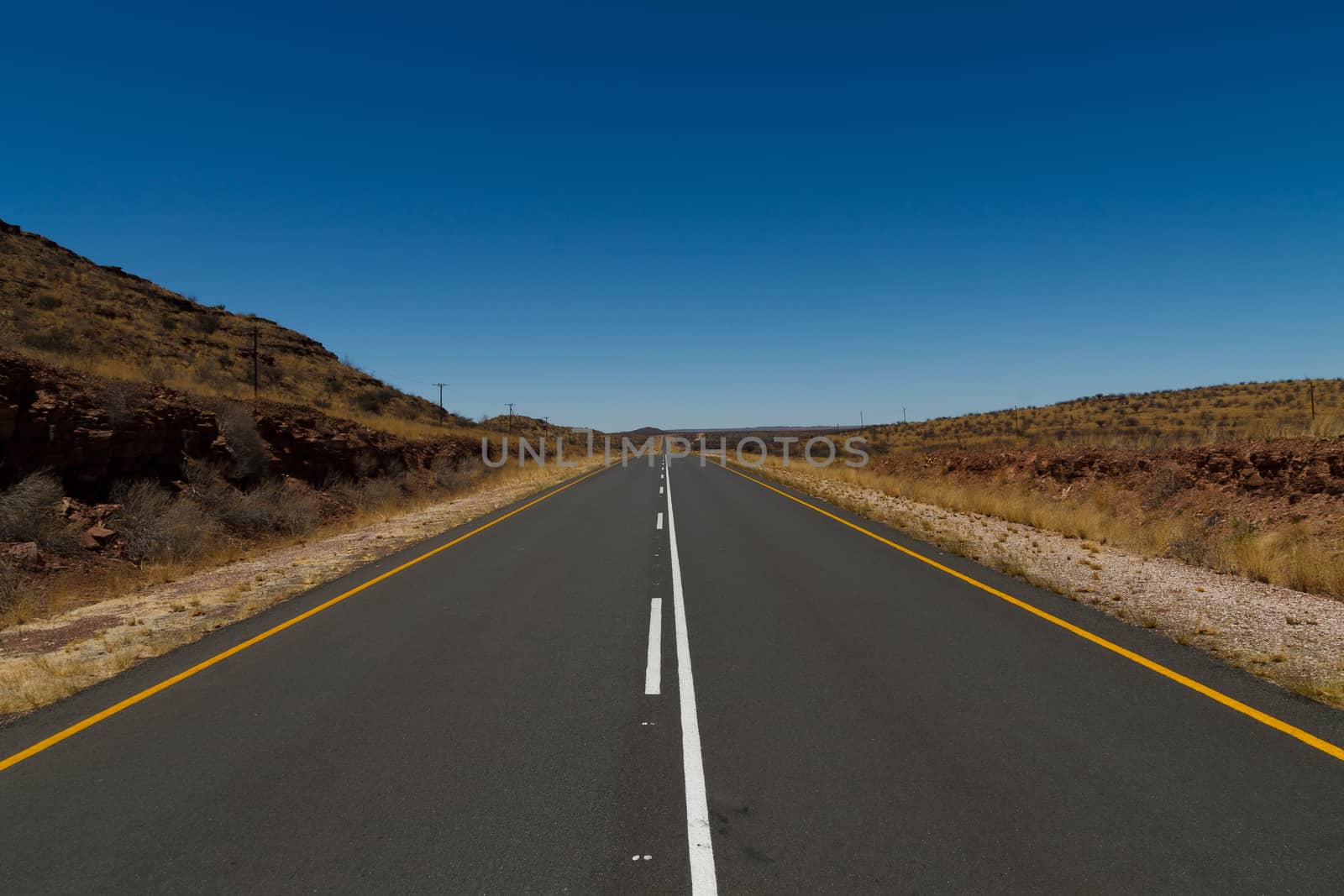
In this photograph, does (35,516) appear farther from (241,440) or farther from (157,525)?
(241,440)

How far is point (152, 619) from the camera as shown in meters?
7.99

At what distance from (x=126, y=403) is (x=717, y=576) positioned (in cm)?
1304

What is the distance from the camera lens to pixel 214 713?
16.4 feet

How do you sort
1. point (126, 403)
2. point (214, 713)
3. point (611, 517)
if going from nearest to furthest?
point (214, 713) → point (126, 403) → point (611, 517)

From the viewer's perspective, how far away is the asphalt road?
3.13 metres

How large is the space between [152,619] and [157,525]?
5.41 m

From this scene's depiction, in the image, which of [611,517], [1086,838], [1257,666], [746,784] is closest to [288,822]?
[746,784]

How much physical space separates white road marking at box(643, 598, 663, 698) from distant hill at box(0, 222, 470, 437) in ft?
49.5

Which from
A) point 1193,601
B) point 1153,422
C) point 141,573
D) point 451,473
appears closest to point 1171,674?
point 1193,601

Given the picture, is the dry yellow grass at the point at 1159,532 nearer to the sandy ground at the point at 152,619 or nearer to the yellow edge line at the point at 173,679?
the yellow edge line at the point at 173,679

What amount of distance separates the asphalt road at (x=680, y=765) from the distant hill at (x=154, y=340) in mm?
14564

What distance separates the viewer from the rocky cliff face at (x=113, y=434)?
11.9m

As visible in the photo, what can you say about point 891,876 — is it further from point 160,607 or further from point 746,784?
point 160,607

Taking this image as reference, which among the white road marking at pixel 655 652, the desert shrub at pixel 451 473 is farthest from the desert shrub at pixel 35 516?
the desert shrub at pixel 451 473
